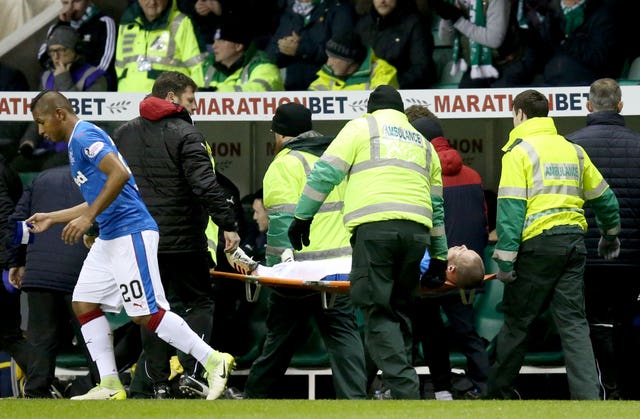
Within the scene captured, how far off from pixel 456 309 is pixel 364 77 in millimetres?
2553

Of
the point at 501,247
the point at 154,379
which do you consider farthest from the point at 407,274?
the point at 154,379

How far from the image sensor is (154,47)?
12633mm

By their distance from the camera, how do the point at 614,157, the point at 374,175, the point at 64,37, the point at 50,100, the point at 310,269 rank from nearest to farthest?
the point at 374,175, the point at 50,100, the point at 310,269, the point at 614,157, the point at 64,37

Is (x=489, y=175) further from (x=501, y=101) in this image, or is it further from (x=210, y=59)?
(x=210, y=59)

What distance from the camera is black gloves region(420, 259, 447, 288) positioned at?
8570 mm

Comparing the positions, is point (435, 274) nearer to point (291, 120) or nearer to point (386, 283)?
point (386, 283)

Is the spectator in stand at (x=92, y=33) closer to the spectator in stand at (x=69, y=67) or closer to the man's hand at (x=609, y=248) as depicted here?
the spectator in stand at (x=69, y=67)

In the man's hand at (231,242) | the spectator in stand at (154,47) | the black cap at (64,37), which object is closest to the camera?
the man's hand at (231,242)

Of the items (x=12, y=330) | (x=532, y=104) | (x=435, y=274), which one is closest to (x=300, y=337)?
(x=435, y=274)

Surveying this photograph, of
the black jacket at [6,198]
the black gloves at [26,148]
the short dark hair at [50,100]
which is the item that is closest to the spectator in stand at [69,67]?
the black gloves at [26,148]

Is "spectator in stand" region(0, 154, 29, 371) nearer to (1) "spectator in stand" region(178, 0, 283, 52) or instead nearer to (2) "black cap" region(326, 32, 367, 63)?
(1) "spectator in stand" region(178, 0, 283, 52)

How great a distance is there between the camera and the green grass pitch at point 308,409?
7.21m

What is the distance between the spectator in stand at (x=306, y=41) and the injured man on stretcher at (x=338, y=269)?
3.36 meters

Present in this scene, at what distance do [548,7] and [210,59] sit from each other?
9.34 feet
